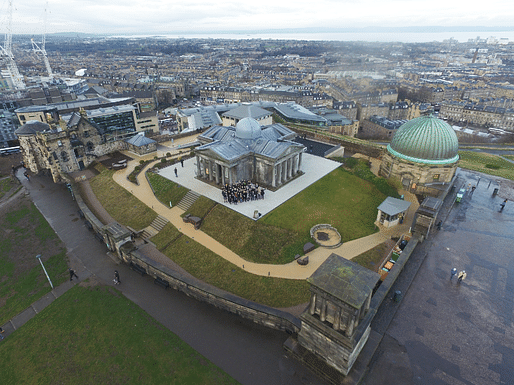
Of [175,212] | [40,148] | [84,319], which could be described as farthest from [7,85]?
[84,319]

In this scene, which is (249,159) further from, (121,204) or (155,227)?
(121,204)

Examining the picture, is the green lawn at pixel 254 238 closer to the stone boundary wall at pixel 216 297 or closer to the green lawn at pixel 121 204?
the stone boundary wall at pixel 216 297

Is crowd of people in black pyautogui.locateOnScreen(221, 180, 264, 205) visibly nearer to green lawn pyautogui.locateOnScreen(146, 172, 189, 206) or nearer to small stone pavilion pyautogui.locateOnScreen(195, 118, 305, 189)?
small stone pavilion pyautogui.locateOnScreen(195, 118, 305, 189)

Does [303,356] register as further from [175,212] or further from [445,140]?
[445,140]

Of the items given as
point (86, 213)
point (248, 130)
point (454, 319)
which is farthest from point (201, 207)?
point (454, 319)

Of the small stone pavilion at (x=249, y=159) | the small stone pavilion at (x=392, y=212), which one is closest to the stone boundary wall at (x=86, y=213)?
the small stone pavilion at (x=249, y=159)

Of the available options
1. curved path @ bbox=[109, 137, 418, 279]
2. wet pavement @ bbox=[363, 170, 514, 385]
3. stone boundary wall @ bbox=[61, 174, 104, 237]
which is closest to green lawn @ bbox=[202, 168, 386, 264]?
curved path @ bbox=[109, 137, 418, 279]
